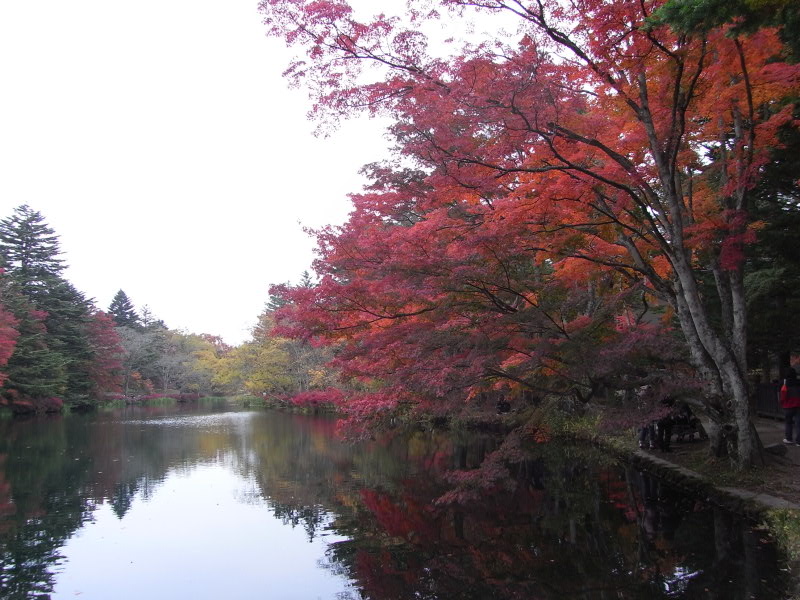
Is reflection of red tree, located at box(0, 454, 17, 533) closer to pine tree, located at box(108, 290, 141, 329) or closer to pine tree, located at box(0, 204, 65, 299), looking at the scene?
pine tree, located at box(0, 204, 65, 299)

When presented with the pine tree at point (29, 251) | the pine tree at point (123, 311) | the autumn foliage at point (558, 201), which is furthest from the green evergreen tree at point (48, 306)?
the autumn foliage at point (558, 201)

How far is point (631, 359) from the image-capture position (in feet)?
25.2

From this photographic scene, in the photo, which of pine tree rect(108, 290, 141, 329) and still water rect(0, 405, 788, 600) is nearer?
still water rect(0, 405, 788, 600)

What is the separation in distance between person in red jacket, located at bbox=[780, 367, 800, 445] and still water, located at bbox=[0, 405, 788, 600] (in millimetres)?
2231

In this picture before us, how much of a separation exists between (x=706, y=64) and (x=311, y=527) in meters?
7.92

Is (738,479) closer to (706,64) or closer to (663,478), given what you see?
(663,478)

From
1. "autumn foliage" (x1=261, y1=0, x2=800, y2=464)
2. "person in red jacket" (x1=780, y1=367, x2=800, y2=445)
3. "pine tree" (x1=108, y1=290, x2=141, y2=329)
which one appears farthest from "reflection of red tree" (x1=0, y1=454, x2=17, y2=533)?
"pine tree" (x1=108, y1=290, x2=141, y2=329)

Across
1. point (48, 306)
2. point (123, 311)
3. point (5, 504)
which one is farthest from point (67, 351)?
point (5, 504)

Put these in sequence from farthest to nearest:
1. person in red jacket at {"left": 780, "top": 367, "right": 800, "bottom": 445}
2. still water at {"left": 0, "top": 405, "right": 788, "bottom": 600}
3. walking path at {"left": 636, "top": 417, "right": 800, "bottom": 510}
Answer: person in red jacket at {"left": 780, "top": 367, "right": 800, "bottom": 445}, walking path at {"left": 636, "top": 417, "right": 800, "bottom": 510}, still water at {"left": 0, "top": 405, "right": 788, "bottom": 600}

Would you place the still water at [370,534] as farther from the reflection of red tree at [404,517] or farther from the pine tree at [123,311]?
the pine tree at [123,311]

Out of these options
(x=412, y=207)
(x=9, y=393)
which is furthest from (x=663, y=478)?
(x=9, y=393)

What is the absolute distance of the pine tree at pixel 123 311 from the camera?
53.8 metres

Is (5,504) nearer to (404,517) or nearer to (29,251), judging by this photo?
(404,517)

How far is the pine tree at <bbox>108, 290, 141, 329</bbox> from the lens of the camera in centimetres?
5375
